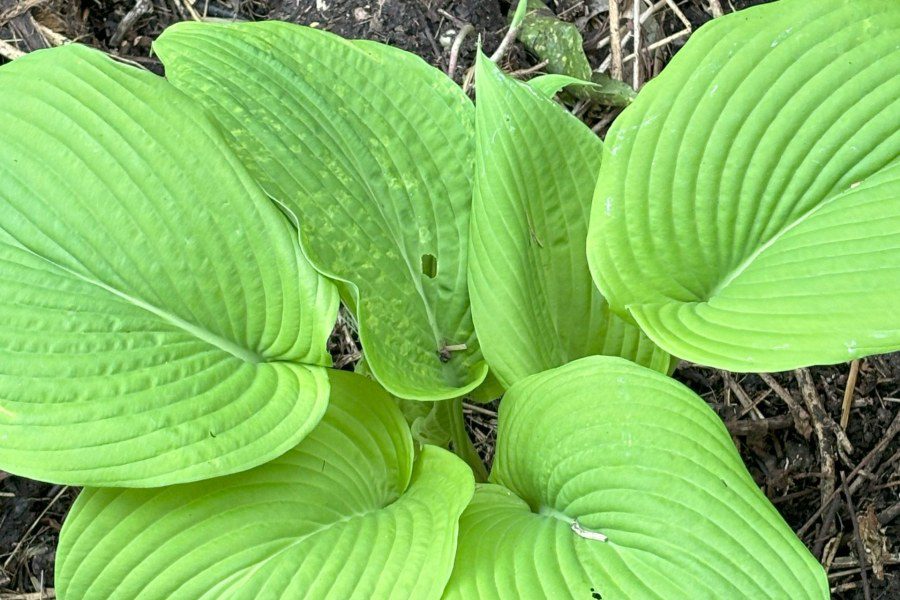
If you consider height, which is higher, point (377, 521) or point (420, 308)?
point (420, 308)

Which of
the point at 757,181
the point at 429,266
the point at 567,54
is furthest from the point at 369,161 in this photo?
the point at 567,54

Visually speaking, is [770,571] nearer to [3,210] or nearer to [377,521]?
[377,521]

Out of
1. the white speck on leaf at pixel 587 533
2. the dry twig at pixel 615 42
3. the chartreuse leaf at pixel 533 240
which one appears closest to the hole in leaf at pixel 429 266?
the chartreuse leaf at pixel 533 240

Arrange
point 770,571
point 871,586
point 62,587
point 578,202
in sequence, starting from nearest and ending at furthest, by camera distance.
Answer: point 770,571 < point 62,587 < point 578,202 < point 871,586

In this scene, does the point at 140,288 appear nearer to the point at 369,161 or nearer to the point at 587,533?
the point at 369,161

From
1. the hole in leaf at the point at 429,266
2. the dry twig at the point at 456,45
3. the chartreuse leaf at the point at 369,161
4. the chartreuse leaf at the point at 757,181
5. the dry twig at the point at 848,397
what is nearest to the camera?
the chartreuse leaf at the point at 757,181

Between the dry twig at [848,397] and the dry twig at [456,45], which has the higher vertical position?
the dry twig at [456,45]

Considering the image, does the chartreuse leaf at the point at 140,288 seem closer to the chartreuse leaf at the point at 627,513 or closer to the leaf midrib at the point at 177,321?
the leaf midrib at the point at 177,321

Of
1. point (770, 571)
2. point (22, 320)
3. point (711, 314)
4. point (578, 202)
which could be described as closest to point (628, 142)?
point (578, 202)
